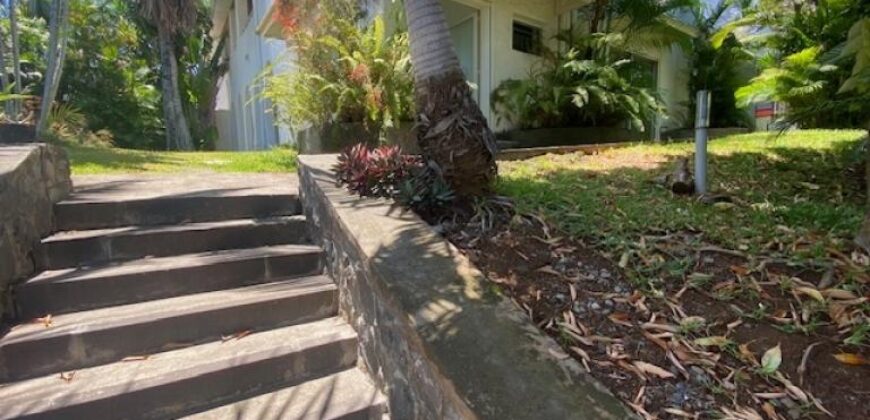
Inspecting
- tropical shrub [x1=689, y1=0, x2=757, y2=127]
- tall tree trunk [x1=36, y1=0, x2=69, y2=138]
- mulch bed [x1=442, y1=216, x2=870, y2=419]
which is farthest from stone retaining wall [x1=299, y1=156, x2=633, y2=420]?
tropical shrub [x1=689, y1=0, x2=757, y2=127]

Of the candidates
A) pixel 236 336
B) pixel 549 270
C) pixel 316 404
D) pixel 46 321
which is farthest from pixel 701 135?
pixel 46 321

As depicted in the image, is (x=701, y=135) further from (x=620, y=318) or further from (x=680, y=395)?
(x=680, y=395)

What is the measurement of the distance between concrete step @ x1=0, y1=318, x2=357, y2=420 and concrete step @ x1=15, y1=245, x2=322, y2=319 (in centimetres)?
41

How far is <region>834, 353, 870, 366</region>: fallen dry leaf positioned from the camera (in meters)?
1.87

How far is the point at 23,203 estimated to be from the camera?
264cm

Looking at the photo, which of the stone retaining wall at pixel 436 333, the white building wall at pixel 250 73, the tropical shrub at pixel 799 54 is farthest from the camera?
the white building wall at pixel 250 73

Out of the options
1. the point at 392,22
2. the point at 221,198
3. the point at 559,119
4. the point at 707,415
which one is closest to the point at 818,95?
the point at 559,119

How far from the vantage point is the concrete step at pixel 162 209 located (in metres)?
3.00

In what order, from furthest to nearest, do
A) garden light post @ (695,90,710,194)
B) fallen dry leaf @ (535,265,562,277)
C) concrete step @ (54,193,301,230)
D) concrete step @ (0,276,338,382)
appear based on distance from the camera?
garden light post @ (695,90,710,194), concrete step @ (54,193,301,230), fallen dry leaf @ (535,265,562,277), concrete step @ (0,276,338,382)

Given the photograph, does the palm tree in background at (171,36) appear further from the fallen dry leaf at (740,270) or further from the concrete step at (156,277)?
the fallen dry leaf at (740,270)

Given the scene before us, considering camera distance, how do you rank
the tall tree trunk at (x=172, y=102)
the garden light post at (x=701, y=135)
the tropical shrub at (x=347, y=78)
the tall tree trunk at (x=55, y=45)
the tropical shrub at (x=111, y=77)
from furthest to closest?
the tropical shrub at (x=111, y=77) < the tall tree trunk at (x=172, y=102) < the tall tree trunk at (x=55, y=45) < the tropical shrub at (x=347, y=78) < the garden light post at (x=701, y=135)

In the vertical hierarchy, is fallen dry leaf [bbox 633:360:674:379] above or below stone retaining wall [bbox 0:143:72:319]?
below

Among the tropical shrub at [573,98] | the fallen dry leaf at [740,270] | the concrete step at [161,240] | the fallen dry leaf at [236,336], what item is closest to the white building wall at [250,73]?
the tropical shrub at [573,98]

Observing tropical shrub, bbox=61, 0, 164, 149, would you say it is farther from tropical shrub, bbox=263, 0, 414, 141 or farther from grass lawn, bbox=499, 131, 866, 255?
grass lawn, bbox=499, 131, 866, 255
